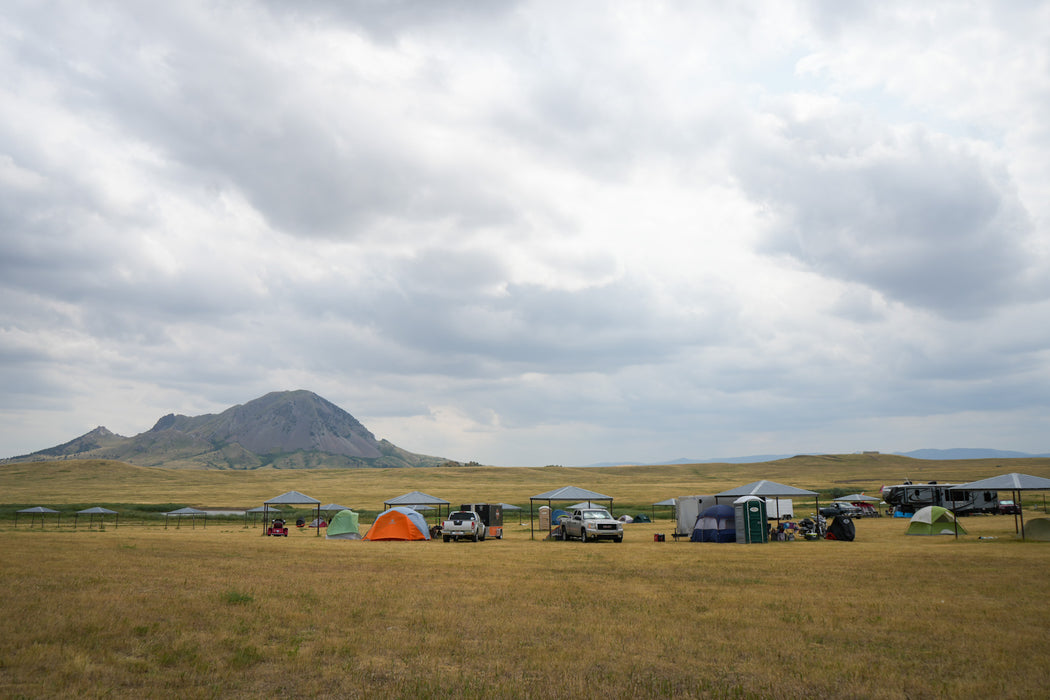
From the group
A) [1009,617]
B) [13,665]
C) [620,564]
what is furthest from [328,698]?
[620,564]

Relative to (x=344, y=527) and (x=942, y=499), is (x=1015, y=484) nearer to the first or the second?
(x=942, y=499)

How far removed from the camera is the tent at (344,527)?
39.6m

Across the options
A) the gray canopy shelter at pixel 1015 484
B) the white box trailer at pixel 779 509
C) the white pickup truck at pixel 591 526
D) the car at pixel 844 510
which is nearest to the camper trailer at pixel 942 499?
the car at pixel 844 510

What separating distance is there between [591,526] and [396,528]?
11.4 meters

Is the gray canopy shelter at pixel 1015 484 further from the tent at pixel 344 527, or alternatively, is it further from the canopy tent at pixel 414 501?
the tent at pixel 344 527

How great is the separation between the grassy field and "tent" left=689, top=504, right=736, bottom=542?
10.8 m

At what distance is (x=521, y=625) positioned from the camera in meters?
11.6

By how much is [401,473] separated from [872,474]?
10821 centimetres

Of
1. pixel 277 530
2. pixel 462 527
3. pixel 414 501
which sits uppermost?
pixel 414 501

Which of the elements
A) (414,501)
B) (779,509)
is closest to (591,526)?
(414,501)

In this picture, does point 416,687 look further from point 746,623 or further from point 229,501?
point 229,501

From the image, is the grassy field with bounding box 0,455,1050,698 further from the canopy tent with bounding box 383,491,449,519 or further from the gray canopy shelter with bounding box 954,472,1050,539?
the canopy tent with bounding box 383,491,449,519

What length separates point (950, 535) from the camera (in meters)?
35.6

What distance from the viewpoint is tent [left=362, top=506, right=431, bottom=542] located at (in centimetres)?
3828
